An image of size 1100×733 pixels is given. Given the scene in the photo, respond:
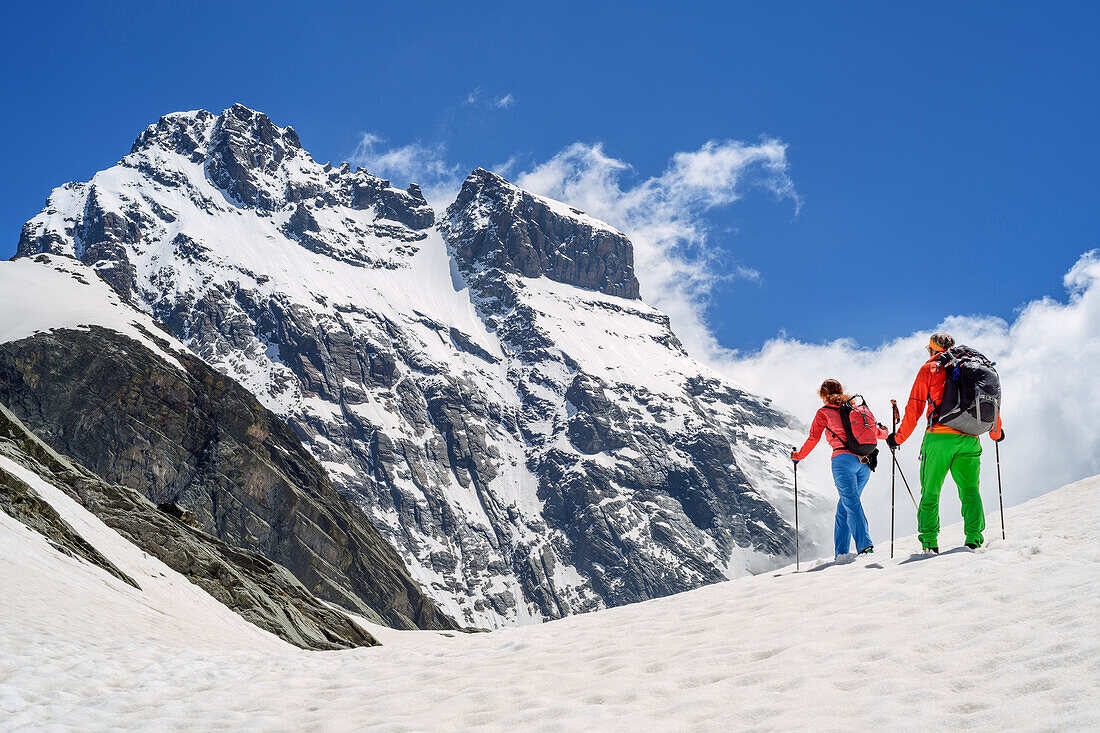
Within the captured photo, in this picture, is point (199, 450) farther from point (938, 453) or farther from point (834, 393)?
point (938, 453)

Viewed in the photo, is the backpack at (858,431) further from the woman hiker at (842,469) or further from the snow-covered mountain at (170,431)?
the snow-covered mountain at (170,431)

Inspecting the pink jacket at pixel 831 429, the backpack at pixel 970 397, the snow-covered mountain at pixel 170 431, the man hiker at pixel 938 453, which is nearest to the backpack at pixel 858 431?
the pink jacket at pixel 831 429

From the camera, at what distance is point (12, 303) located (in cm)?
8912

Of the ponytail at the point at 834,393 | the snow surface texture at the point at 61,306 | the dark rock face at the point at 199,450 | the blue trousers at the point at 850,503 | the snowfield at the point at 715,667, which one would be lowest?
the snowfield at the point at 715,667

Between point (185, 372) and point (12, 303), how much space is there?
20071 mm

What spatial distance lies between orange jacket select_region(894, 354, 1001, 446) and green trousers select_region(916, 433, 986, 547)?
152 mm

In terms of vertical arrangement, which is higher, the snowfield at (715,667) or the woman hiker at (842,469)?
the woman hiker at (842,469)

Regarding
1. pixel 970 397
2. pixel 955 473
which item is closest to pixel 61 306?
pixel 955 473

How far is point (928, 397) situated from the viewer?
32.1ft

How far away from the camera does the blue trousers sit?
37.4ft

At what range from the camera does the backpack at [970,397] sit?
9344 millimetres

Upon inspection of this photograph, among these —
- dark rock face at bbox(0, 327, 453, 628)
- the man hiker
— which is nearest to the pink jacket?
the man hiker

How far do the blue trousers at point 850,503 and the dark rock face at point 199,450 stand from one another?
7563cm

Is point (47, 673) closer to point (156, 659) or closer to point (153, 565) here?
point (156, 659)
